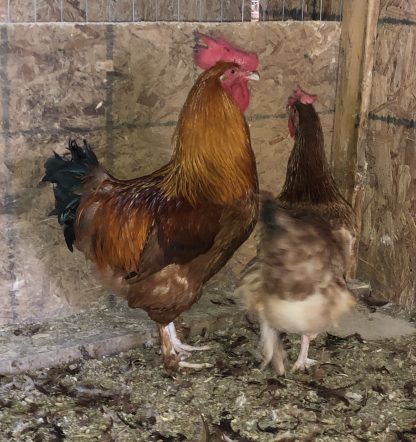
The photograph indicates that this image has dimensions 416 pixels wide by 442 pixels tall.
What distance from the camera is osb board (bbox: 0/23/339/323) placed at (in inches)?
124

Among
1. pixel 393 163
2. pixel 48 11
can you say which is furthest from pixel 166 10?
pixel 393 163

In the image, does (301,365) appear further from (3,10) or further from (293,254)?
(3,10)

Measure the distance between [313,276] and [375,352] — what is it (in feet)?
3.20

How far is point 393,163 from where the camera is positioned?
374cm

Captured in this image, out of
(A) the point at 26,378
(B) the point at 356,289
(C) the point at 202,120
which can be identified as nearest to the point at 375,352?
(B) the point at 356,289

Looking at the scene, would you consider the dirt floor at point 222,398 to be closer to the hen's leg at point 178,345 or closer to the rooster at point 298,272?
the hen's leg at point 178,345

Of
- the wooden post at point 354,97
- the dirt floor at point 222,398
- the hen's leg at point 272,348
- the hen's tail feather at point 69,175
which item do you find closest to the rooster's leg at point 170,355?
the dirt floor at point 222,398

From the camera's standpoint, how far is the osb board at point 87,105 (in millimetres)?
3158

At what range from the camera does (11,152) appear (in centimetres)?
318

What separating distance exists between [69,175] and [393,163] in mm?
1855

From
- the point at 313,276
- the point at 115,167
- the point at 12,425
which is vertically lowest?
the point at 12,425

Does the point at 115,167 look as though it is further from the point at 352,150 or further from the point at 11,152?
the point at 352,150

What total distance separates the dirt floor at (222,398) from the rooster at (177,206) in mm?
367

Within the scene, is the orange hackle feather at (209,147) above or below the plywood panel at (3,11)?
below
